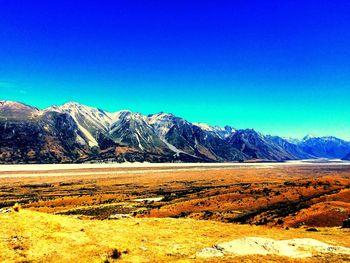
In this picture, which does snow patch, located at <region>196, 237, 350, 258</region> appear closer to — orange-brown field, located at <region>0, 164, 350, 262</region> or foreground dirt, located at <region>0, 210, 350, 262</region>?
foreground dirt, located at <region>0, 210, 350, 262</region>

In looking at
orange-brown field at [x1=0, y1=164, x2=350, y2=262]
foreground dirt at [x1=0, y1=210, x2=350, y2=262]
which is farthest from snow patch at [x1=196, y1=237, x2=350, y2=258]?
orange-brown field at [x1=0, y1=164, x2=350, y2=262]

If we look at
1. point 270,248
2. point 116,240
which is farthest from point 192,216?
→ point 270,248

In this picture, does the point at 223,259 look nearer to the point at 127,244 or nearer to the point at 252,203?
the point at 127,244

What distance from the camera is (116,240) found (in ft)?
96.4

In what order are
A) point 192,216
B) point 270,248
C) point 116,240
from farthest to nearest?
point 192,216 < point 116,240 < point 270,248

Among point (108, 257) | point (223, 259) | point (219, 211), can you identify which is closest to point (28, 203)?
point (219, 211)

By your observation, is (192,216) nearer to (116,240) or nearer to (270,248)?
(116,240)

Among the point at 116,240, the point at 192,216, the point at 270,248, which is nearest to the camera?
the point at 270,248

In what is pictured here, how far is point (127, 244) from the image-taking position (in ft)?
93.8

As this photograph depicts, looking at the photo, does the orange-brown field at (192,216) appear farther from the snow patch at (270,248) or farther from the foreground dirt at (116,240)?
the snow patch at (270,248)

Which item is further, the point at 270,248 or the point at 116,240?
the point at 116,240

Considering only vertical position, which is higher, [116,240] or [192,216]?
[116,240]

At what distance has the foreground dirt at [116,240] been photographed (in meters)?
24.4

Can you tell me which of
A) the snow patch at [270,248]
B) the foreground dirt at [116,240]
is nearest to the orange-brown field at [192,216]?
the foreground dirt at [116,240]
